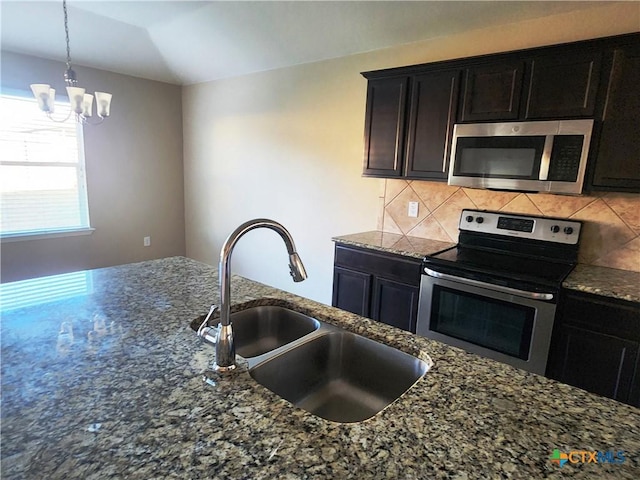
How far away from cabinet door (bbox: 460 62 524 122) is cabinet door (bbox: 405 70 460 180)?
0.09 m

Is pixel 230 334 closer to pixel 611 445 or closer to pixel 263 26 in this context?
pixel 611 445

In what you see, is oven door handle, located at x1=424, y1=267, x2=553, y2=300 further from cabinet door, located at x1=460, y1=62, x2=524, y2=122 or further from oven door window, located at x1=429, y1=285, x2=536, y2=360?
cabinet door, located at x1=460, y1=62, x2=524, y2=122

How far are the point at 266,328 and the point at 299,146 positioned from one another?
2.50m

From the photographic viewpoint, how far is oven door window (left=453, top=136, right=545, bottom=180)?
2143 mm

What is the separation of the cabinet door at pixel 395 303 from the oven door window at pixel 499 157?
0.87 metres

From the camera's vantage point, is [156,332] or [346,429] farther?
[156,332]

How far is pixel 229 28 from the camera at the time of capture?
A: 11.0 feet

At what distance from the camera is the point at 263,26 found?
10.5ft

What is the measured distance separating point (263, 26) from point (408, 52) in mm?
1308

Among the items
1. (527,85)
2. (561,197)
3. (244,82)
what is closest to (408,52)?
(527,85)

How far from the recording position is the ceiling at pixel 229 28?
2.54 metres

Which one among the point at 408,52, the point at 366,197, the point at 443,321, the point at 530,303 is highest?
the point at 408,52

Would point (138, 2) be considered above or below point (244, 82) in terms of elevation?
above

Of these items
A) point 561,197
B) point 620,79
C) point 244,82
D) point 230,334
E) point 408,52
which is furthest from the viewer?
point 244,82
